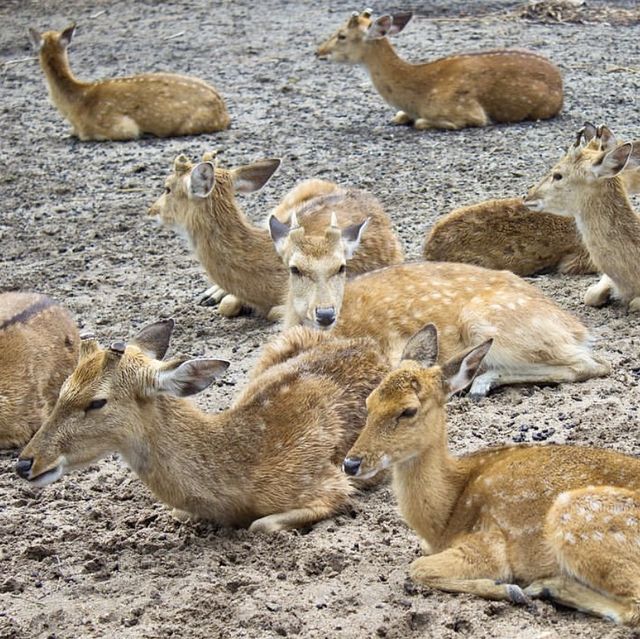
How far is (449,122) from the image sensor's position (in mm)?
12945

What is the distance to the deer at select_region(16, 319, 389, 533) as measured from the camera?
18.1ft

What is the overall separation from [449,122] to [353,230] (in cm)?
537

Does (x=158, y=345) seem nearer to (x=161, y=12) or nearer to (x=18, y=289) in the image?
(x=18, y=289)

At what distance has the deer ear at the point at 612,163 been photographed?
795 cm

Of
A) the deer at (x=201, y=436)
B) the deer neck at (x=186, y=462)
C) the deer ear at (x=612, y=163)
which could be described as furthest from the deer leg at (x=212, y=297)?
the deer neck at (x=186, y=462)

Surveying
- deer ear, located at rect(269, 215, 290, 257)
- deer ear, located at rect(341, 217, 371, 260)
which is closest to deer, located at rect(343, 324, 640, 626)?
deer ear, located at rect(341, 217, 371, 260)

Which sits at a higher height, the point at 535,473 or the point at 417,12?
the point at 535,473

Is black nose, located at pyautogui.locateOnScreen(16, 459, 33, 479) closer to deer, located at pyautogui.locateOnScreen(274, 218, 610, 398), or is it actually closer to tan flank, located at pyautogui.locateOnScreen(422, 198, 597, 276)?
deer, located at pyautogui.locateOnScreen(274, 218, 610, 398)

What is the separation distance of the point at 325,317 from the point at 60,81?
25.1 ft

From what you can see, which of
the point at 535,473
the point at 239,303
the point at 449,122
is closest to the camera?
the point at 535,473

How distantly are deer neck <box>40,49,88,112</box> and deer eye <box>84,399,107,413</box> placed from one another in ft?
28.1

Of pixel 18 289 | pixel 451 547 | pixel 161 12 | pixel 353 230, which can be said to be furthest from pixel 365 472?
pixel 161 12

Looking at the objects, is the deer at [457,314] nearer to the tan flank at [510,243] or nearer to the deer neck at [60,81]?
the tan flank at [510,243]

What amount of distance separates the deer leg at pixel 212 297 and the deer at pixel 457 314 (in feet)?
4.92
